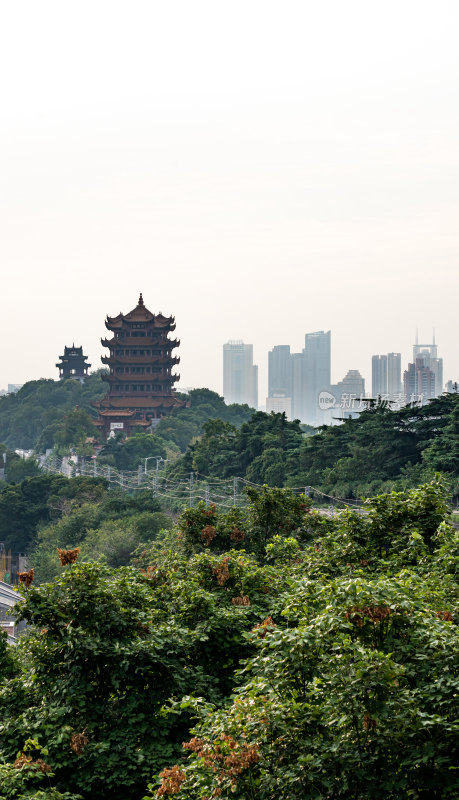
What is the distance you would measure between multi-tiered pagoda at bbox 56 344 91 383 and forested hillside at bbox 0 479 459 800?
11905 centimetres

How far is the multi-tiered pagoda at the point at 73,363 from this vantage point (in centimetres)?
13200

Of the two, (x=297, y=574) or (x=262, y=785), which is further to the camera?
(x=297, y=574)

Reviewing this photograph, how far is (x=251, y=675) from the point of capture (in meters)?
10.8

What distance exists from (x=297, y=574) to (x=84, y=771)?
443cm

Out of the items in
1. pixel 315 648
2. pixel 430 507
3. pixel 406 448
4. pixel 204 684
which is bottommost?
pixel 204 684

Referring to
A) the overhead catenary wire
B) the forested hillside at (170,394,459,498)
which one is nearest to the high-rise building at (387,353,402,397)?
the overhead catenary wire

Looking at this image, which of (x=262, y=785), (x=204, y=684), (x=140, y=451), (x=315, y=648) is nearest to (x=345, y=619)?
(x=315, y=648)

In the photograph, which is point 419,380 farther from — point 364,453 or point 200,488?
point 364,453

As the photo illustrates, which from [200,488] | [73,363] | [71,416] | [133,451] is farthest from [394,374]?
[200,488]

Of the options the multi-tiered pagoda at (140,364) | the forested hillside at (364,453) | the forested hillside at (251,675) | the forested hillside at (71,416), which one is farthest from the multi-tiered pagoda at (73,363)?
the forested hillside at (251,675)

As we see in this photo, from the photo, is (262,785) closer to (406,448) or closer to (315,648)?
(315,648)

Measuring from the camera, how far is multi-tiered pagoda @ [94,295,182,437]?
94812 millimetres

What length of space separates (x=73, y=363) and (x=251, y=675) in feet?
406

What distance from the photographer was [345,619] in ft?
24.9
